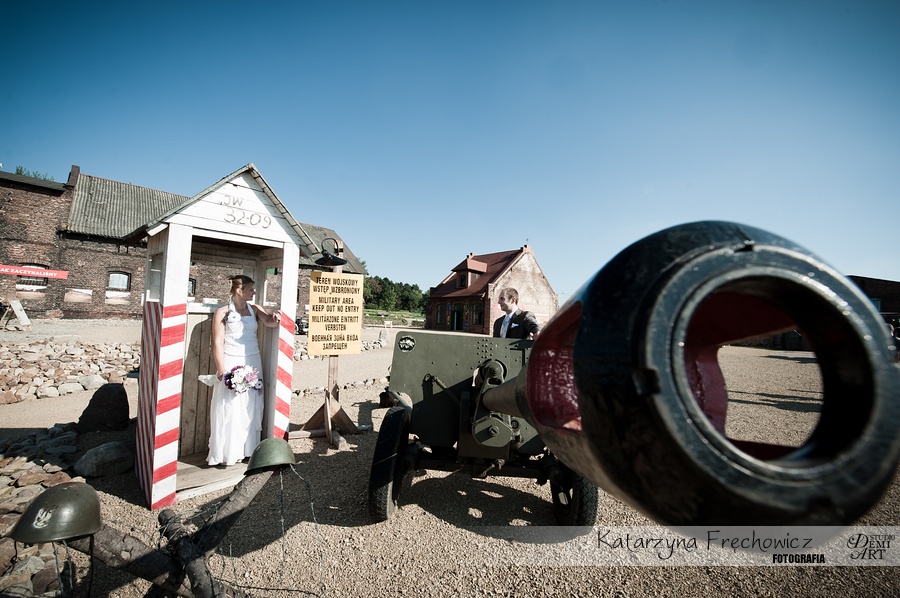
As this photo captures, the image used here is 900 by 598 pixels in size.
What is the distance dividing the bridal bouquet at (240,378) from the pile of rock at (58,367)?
5.54 metres

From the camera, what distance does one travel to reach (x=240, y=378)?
4012 mm

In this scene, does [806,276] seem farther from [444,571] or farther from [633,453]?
[444,571]

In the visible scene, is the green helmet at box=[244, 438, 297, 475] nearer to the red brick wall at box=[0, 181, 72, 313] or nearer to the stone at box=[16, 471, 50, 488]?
the stone at box=[16, 471, 50, 488]

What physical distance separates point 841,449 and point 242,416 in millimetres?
4719

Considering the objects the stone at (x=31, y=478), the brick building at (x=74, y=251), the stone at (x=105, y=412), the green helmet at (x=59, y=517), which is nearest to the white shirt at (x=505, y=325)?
the green helmet at (x=59, y=517)

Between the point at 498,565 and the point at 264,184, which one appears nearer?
the point at 498,565

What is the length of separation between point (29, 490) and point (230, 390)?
175 cm

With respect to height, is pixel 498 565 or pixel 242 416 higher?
pixel 242 416

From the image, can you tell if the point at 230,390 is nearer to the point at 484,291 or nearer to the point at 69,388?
the point at 69,388

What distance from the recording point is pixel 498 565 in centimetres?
280

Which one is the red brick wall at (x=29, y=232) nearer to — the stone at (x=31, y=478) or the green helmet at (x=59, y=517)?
the stone at (x=31, y=478)

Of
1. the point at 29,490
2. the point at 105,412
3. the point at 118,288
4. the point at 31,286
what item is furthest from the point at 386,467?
the point at 31,286

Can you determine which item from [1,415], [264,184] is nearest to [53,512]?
[264,184]

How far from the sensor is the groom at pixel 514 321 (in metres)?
4.54
